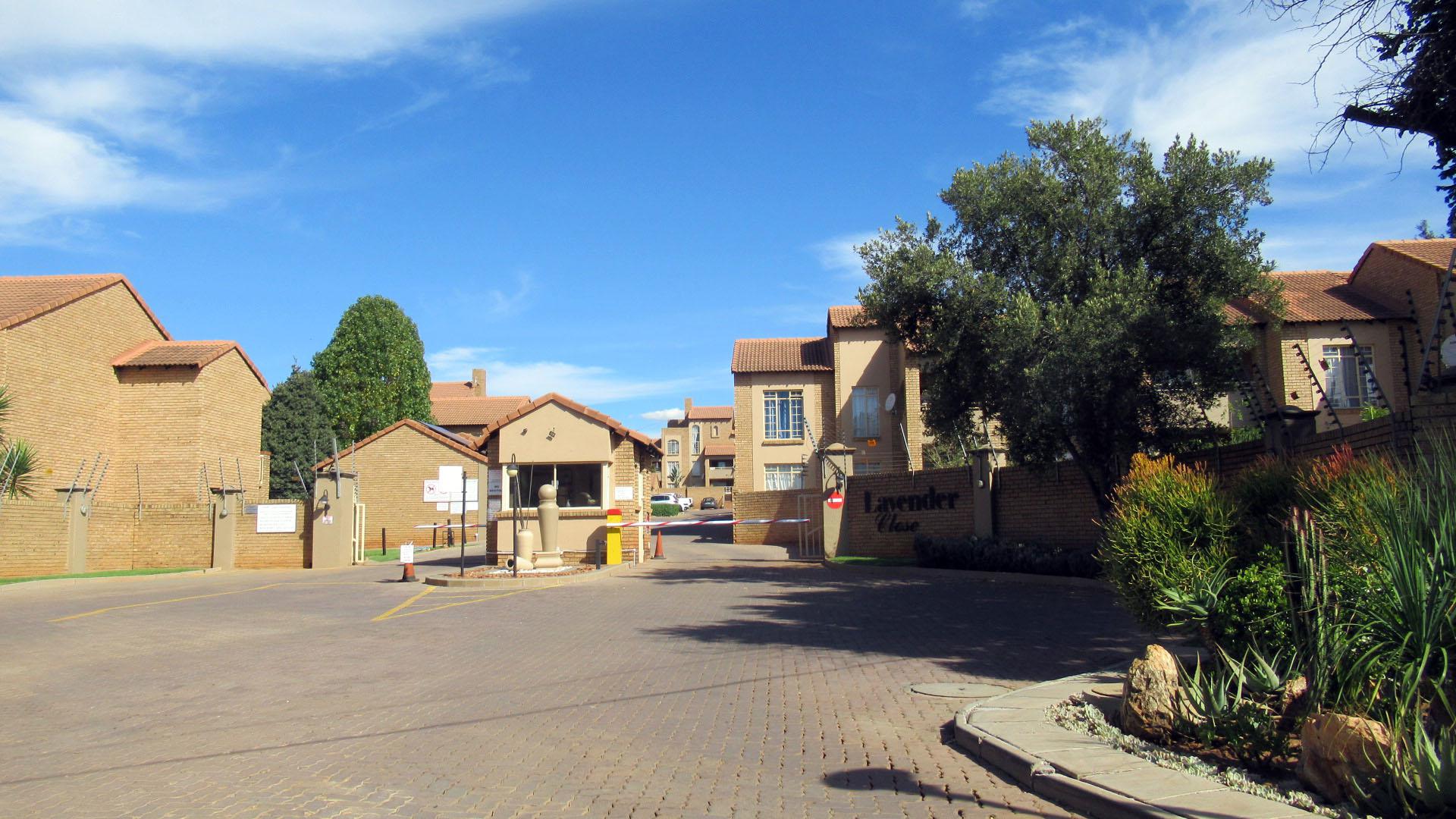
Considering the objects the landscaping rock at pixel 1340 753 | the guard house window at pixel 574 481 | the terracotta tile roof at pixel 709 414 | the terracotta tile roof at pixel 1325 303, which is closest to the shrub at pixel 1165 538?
the landscaping rock at pixel 1340 753

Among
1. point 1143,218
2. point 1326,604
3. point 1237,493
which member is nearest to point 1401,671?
point 1326,604

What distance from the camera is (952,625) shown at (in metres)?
A: 14.5

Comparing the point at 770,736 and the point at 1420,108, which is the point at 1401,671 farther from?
the point at 1420,108

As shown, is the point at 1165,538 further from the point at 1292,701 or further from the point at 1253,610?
the point at 1292,701

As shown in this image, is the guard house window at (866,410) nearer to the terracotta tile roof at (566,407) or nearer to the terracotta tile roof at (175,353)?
the terracotta tile roof at (566,407)

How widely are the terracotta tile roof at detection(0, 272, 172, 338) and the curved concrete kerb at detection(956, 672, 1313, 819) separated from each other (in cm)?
3112

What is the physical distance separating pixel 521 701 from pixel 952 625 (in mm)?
7143

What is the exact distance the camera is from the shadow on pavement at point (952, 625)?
37.9 ft

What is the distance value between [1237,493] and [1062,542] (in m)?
13.2

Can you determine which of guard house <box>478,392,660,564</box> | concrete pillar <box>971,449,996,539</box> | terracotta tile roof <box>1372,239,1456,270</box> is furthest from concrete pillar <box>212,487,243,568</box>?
terracotta tile roof <box>1372,239,1456,270</box>

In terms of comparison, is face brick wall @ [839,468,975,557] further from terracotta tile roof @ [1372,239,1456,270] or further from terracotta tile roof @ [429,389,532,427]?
terracotta tile roof @ [429,389,532,427]

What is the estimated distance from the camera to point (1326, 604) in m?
6.64

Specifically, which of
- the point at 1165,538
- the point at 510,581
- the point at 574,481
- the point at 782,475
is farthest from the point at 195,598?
the point at 782,475

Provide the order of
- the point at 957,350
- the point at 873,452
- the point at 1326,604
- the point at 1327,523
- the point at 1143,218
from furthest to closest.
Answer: the point at 873,452
the point at 957,350
the point at 1143,218
the point at 1327,523
the point at 1326,604
